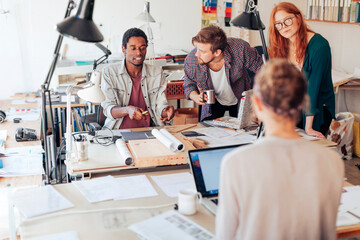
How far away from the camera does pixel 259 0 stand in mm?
4891

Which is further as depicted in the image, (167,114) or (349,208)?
(167,114)

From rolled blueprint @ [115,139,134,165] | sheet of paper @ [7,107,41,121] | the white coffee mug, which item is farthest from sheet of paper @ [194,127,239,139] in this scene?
sheet of paper @ [7,107,41,121]

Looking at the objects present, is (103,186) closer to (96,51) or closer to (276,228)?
(276,228)

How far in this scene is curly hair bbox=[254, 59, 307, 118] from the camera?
3.30 ft

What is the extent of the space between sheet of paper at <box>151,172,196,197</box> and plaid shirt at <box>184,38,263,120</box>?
1.09 m

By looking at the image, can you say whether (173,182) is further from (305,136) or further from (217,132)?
(305,136)

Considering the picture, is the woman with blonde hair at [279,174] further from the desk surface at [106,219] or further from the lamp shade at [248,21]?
the lamp shade at [248,21]

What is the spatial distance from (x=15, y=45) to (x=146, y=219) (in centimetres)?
325

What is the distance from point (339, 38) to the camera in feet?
16.6

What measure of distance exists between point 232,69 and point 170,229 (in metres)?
1.74

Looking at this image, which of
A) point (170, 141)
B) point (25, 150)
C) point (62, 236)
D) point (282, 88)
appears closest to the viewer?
point (282, 88)

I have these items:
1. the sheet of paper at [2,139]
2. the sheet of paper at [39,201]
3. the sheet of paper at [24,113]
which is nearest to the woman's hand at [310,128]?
the sheet of paper at [39,201]

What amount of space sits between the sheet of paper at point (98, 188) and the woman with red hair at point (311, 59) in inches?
51.7

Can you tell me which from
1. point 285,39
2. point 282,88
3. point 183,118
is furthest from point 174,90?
point 282,88
